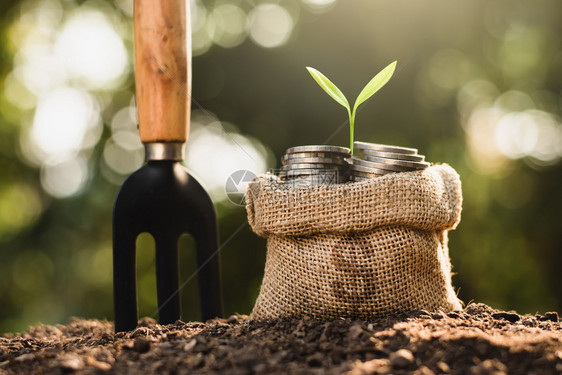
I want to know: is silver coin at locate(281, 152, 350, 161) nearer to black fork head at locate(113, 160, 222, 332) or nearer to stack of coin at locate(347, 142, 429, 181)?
stack of coin at locate(347, 142, 429, 181)

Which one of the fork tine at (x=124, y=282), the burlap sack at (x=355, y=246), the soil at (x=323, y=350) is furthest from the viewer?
the fork tine at (x=124, y=282)

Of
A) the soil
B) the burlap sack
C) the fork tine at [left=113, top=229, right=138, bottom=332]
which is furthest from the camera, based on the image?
the fork tine at [left=113, top=229, right=138, bottom=332]

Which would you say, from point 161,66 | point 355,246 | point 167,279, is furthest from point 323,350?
point 161,66

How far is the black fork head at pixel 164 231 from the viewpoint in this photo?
197 centimetres

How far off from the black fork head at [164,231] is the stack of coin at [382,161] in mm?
696

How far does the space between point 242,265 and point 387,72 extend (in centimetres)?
426

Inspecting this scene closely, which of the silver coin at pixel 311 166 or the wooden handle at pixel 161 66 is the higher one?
the wooden handle at pixel 161 66

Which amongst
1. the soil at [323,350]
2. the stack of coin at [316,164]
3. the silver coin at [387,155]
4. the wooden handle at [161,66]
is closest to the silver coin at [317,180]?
the stack of coin at [316,164]

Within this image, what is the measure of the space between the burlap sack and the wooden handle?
54cm

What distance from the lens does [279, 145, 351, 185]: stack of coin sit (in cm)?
171

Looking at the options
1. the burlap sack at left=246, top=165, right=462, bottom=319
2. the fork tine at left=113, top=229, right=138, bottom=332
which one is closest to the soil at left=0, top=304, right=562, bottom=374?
the burlap sack at left=246, top=165, right=462, bottom=319

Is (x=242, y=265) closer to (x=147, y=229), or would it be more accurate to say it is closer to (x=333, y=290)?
(x=147, y=229)

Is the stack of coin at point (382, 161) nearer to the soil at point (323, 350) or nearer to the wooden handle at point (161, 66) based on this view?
the soil at point (323, 350)

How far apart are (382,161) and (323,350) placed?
2.31 ft
